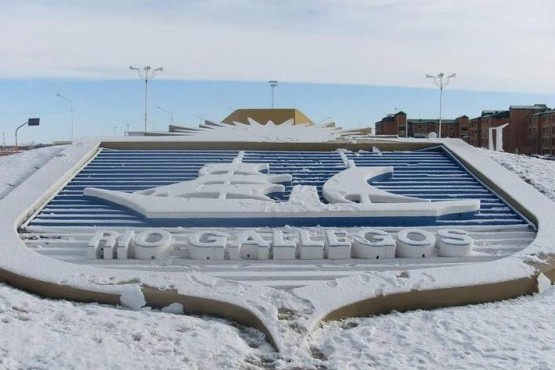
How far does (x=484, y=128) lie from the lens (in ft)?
207

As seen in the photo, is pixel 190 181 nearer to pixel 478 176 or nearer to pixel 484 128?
pixel 478 176

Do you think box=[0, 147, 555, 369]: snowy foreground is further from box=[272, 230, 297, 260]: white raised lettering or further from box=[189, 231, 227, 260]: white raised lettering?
box=[272, 230, 297, 260]: white raised lettering

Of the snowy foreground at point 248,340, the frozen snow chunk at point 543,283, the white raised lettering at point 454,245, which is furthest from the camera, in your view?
the white raised lettering at point 454,245

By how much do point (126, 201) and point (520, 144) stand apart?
59379 mm

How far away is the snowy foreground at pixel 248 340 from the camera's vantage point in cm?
516

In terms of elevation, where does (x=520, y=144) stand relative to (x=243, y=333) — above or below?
above

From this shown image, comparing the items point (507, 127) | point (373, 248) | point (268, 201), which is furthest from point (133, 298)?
point (507, 127)

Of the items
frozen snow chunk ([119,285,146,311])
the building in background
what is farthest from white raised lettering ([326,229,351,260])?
the building in background

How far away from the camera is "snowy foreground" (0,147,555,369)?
5156mm

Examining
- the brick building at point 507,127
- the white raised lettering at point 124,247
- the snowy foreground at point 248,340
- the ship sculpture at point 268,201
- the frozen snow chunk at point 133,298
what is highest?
the brick building at point 507,127

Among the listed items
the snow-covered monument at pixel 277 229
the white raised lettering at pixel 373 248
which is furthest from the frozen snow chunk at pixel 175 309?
the white raised lettering at pixel 373 248

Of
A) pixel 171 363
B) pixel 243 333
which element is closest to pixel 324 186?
pixel 243 333

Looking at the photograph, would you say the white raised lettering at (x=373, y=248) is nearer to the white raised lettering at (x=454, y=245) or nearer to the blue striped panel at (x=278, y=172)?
the white raised lettering at (x=454, y=245)

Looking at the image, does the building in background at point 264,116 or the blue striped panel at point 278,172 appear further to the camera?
the building in background at point 264,116
